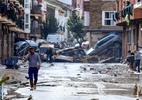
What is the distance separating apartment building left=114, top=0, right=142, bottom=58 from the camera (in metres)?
42.4

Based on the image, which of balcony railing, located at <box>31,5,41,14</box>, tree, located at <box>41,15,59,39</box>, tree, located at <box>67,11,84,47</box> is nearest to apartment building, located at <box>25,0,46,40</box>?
balcony railing, located at <box>31,5,41,14</box>

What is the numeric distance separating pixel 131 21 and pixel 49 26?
51165 millimetres

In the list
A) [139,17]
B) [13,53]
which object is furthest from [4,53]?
[139,17]

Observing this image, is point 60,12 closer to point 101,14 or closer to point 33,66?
point 101,14

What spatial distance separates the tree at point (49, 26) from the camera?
9862cm

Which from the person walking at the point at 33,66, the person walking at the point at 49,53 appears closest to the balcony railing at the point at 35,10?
the person walking at the point at 49,53

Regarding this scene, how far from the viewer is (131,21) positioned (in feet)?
162

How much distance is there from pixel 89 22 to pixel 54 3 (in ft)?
164

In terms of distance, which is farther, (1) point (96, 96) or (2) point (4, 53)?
(2) point (4, 53)

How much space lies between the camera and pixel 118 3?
58.5 meters

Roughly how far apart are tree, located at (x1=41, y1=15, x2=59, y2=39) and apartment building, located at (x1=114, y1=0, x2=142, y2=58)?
41.0 m

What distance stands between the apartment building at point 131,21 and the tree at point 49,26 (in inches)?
1613

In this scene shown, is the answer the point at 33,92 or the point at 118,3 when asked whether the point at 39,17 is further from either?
the point at 33,92

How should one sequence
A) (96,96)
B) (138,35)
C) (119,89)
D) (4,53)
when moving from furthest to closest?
(4,53) < (138,35) < (119,89) < (96,96)
